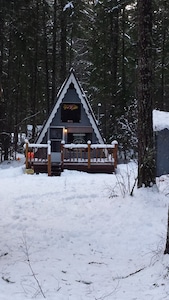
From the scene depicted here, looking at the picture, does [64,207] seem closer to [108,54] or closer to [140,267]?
[140,267]

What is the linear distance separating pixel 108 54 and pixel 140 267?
71.2ft

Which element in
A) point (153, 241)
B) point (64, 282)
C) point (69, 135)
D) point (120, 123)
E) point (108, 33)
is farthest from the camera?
point (108, 33)

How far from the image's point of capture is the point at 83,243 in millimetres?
7238

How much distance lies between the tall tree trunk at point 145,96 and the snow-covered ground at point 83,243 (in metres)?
0.56

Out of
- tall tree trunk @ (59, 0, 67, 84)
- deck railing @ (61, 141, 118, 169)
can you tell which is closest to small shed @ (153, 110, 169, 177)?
deck railing @ (61, 141, 118, 169)

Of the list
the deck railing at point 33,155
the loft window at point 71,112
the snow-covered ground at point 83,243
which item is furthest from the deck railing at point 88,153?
Answer: the snow-covered ground at point 83,243

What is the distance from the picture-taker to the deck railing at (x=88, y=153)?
17.3 m

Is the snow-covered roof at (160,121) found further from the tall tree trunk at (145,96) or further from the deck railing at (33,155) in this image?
the tall tree trunk at (145,96)

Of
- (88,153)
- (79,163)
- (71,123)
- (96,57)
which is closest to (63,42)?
(96,57)

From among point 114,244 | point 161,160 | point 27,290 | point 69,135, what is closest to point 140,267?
point 114,244

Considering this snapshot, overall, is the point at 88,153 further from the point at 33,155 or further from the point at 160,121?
the point at 160,121

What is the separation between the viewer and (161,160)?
1557 cm

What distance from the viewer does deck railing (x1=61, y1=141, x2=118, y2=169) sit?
1728 cm

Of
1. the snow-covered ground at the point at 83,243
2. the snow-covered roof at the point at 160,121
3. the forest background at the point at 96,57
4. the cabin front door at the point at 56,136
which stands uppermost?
the forest background at the point at 96,57
